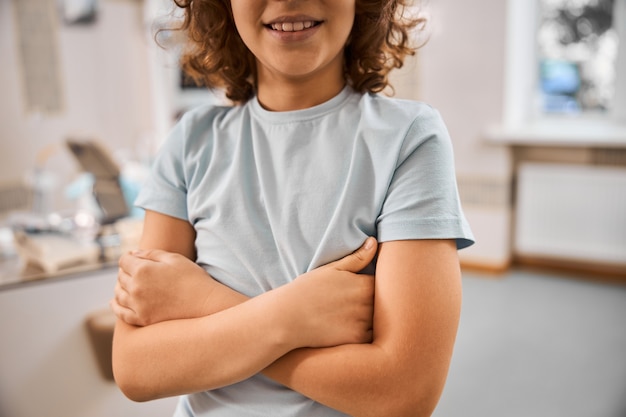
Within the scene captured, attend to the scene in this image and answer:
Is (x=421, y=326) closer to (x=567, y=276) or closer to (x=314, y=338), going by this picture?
(x=314, y=338)

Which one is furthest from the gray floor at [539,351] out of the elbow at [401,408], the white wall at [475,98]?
the elbow at [401,408]

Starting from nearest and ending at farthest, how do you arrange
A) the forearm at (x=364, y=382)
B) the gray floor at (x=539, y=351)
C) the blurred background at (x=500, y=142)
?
the forearm at (x=364, y=382)
the gray floor at (x=539, y=351)
the blurred background at (x=500, y=142)

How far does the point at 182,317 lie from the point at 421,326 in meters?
0.30

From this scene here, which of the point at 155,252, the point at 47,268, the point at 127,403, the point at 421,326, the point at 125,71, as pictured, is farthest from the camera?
the point at 125,71

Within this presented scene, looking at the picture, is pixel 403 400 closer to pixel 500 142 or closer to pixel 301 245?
pixel 301 245

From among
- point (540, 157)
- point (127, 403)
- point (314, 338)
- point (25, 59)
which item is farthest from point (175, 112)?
point (314, 338)

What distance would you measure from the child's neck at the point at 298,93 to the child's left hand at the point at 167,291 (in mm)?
250

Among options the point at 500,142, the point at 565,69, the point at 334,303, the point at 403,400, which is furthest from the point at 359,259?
the point at 565,69

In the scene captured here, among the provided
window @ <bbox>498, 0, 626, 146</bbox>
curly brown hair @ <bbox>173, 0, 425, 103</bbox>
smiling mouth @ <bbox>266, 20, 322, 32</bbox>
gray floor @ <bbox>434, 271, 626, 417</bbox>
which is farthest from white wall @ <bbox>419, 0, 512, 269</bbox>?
smiling mouth @ <bbox>266, 20, 322, 32</bbox>

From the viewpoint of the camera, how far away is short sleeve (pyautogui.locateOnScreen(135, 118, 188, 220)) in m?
0.81

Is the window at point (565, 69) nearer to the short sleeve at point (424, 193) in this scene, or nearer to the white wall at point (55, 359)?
the white wall at point (55, 359)

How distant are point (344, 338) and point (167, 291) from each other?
24cm

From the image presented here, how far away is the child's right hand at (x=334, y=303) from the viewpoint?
2.19 feet

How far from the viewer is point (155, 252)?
78cm
